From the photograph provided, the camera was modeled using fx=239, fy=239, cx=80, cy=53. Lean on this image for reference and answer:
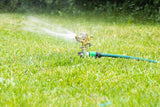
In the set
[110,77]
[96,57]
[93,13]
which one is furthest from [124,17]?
[110,77]

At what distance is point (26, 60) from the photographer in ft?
12.6

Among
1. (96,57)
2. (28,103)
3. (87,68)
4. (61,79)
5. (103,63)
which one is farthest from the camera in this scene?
(96,57)

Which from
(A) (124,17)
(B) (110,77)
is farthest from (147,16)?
(B) (110,77)

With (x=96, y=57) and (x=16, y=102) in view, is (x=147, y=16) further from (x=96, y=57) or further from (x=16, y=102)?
(x=16, y=102)

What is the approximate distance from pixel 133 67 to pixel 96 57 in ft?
2.35

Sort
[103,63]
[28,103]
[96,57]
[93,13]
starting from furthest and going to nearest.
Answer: [93,13]
[96,57]
[103,63]
[28,103]

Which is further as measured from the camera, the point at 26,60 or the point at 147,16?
the point at 147,16

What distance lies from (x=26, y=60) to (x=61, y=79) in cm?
122

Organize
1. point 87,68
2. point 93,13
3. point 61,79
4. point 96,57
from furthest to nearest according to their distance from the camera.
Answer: point 93,13 → point 96,57 → point 87,68 → point 61,79

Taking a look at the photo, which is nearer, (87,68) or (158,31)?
(87,68)

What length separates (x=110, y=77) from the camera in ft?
9.48

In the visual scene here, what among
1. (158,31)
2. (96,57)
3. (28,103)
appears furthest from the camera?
(158,31)

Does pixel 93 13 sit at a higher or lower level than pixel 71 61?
higher

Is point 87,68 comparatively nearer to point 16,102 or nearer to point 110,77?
point 110,77
